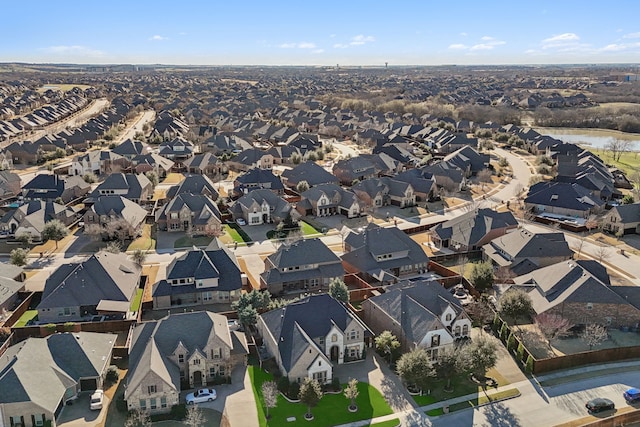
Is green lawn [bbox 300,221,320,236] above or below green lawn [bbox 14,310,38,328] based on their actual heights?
below

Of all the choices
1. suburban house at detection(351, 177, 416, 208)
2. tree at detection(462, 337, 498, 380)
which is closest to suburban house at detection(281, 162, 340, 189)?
suburban house at detection(351, 177, 416, 208)

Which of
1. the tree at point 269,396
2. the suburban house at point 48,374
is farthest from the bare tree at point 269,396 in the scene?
the suburban house at point 48,374

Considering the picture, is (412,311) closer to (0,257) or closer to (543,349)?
(543,349)

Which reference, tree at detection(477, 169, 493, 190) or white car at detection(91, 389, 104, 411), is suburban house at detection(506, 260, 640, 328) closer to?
white car at detection(91, 389, 104, 411)

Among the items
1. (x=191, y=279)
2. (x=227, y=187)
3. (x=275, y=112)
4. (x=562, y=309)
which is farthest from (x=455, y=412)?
(x=275, y=112)

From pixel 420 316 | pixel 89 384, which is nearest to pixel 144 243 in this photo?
pixel 89 384

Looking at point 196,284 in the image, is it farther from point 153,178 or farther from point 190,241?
point 153,178
